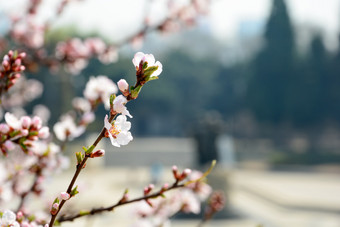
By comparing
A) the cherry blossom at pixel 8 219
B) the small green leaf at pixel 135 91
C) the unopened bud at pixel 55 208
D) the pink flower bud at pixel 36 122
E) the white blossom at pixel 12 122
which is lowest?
the cherry blossom at pixel 8 219

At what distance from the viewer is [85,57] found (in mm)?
3152

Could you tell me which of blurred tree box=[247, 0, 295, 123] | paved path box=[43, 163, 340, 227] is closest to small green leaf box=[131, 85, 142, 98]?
paved path box=[43, 163, 340, 227]

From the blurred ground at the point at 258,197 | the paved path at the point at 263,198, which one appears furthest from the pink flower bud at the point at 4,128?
the paved path at the point at 263,198

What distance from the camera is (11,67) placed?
4.52 feet

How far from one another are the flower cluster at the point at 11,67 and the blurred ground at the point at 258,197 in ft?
15.6

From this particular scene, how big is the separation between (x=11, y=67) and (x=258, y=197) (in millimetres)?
14149

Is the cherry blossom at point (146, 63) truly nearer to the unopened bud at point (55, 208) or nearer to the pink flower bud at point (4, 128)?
the unopened bud at point (55, 208)

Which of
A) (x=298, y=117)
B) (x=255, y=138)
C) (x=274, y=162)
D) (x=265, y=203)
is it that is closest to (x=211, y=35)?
(x=255, y=138)

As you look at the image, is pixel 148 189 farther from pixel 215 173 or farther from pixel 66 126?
pixel 215 173

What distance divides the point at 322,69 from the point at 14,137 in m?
30.3

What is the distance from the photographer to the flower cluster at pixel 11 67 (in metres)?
1.37

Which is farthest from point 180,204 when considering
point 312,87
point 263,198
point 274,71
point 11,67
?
point 274,71

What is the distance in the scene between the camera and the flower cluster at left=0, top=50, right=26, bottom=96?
1.37m

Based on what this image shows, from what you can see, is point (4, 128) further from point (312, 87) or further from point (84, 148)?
point (312, 87)
